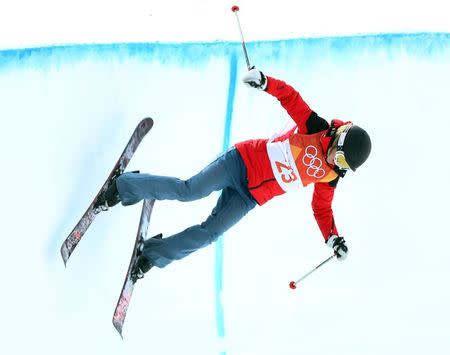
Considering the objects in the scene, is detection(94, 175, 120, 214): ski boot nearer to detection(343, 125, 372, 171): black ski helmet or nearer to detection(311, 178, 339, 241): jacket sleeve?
detection(311, 178, 339, 241): jacket sleeve

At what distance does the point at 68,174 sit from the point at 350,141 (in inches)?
46.8

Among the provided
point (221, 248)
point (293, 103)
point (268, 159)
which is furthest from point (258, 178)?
point (221, 248)

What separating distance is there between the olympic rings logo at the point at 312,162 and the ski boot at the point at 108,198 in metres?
0.80

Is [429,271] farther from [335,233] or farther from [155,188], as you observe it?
[155,188]

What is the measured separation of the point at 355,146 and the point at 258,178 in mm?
461

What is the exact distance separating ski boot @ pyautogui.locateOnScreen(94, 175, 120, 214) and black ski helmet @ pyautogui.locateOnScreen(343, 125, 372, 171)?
973 mm

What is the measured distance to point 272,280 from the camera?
3.53 m

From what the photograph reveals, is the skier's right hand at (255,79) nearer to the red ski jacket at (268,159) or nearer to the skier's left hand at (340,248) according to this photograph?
the red ski jacket at (268,159)

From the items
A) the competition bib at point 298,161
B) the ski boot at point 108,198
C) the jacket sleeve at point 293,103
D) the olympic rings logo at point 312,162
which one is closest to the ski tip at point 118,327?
the ski boot at point 108,198

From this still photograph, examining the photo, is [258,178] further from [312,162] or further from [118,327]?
[118,327]

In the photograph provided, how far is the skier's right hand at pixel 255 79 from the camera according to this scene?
254 cm

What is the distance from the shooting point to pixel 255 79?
2545 mm

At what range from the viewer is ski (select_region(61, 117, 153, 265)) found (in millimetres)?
2736

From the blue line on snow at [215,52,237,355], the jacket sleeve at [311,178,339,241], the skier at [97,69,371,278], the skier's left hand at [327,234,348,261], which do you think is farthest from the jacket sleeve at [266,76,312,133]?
the blue line on snow at [215,52,237,355]
